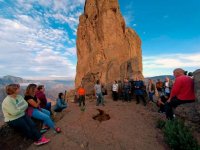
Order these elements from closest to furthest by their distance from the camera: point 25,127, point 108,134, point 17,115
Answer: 1. point 17,115
2. point 25,127
3. point 108,134

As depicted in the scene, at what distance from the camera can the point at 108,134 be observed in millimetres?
9156

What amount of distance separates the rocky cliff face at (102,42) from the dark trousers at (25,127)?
73.5 ft

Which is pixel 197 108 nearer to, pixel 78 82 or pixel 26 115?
pixel 26 115

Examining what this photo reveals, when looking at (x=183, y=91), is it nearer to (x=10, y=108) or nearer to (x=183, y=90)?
(x=183, y=90)

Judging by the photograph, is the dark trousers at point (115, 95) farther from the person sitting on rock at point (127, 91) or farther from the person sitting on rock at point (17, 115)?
the person sitting on rock at point (17, 115)

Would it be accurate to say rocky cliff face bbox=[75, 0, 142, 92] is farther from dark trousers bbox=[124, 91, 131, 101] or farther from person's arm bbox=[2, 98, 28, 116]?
person's arm bbox=[2, 98, 28, 116]

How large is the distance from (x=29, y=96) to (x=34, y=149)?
220 cm

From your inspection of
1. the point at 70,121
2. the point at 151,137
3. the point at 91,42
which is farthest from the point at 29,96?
the point at 91,42

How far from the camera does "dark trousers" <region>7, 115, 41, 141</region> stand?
7516 mm

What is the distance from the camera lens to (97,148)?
307 inches

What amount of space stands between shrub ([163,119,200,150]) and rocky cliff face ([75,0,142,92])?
22.1 meters

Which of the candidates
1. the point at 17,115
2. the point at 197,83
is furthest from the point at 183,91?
the point at 17,115

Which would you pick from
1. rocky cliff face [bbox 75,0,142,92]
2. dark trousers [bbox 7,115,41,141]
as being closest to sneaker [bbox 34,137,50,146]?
dark trousers [bbox 7,115,41,141]

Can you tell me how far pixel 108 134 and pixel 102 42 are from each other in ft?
101
